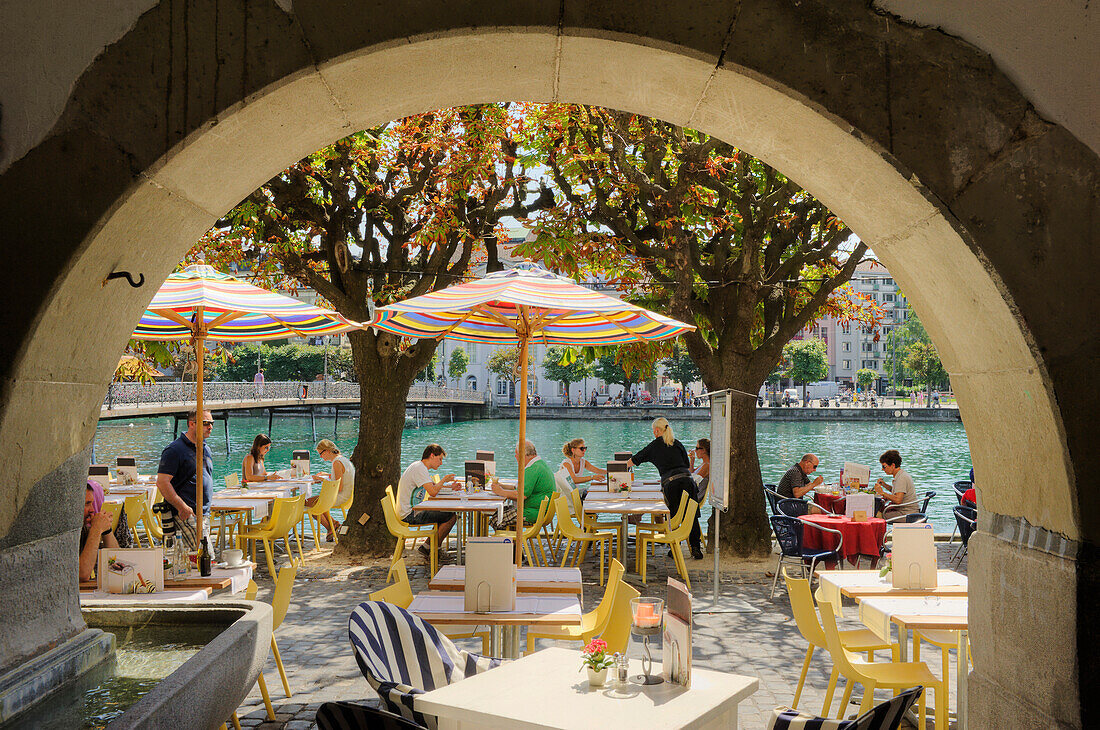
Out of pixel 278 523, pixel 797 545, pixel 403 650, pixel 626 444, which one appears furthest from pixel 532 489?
pixel 626 444

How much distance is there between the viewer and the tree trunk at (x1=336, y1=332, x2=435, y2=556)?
9891 millimetres

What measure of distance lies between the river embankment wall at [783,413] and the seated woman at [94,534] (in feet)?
153

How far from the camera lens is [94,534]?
5418 mm

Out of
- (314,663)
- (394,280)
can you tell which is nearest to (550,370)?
(394,280)

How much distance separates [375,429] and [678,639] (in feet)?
24.0

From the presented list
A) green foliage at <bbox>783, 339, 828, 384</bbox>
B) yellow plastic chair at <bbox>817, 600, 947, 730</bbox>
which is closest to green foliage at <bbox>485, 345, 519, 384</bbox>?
green foliage at <bbox>783, 339, 828, 384</bbox>

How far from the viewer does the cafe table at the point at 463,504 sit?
8.62 metres

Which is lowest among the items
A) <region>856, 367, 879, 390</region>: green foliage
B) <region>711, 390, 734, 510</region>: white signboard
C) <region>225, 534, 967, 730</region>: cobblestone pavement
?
<region>225, 534, 967, 730</region>: cobblestone pavement

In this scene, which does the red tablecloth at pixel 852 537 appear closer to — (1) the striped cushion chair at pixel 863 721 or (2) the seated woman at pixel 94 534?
(1) the striped cushion chair at pixel 863 721

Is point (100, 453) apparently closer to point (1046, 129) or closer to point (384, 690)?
point (384, 690)

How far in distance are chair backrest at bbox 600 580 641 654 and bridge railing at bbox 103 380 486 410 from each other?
26259mm

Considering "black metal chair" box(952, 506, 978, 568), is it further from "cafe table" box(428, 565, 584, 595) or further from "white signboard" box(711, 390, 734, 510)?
"cafe table" box(428, 565, 584, 595)

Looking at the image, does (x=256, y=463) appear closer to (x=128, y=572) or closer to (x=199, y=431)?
(x=199, y=431)

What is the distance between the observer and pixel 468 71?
2879mm
